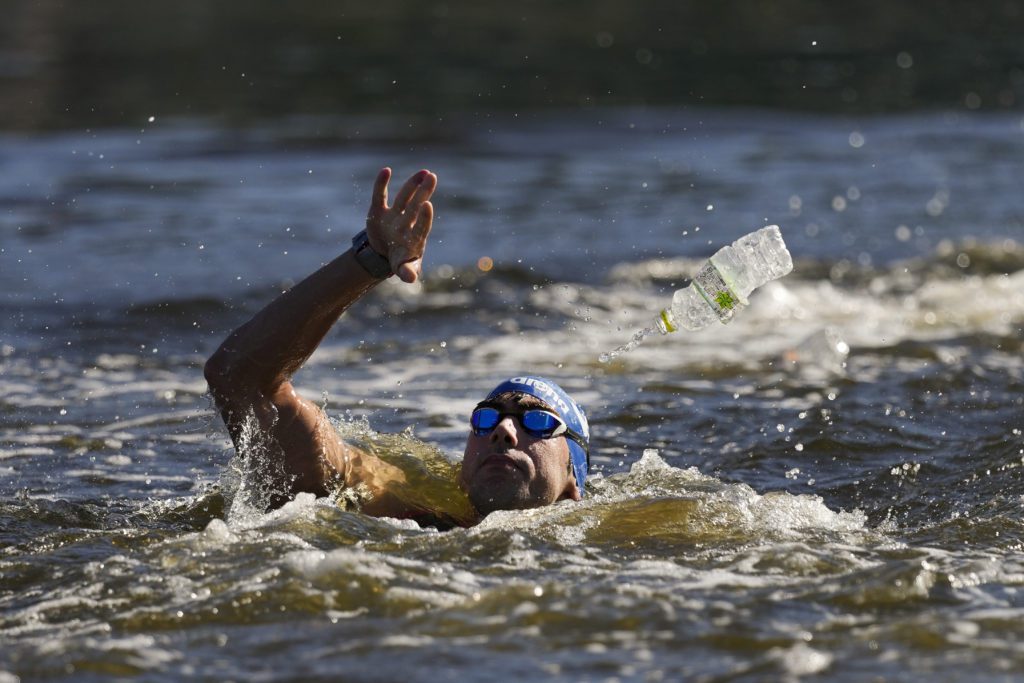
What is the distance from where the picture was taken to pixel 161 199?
19219 mm

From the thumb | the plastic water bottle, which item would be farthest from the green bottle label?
the thumb

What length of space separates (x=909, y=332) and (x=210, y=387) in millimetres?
7891

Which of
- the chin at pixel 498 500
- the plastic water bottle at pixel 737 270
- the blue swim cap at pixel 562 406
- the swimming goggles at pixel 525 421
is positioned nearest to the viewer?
the chin at pixel 498 500

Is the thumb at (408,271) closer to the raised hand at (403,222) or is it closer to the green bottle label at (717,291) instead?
the raised hand at (403,222)

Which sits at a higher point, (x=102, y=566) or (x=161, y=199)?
(x=161, y=199)

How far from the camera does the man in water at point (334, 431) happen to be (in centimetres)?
677

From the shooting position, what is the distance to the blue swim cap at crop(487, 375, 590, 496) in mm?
7945

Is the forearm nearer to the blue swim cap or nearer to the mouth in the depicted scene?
the mouth

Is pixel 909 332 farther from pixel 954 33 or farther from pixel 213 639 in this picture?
pixel 954 33

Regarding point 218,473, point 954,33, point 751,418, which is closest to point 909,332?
point 751,418

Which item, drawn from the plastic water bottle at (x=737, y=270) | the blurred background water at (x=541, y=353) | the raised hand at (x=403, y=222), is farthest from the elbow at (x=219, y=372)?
the plastic water bottle at (x=737, y=270)

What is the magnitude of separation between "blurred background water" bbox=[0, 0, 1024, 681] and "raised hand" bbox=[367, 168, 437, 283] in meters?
1.32

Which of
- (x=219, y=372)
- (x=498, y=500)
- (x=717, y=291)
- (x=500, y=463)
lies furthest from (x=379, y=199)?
(x=717, y=291)

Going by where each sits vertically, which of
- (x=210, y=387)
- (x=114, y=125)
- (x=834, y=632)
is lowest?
(x=834, y=632)
